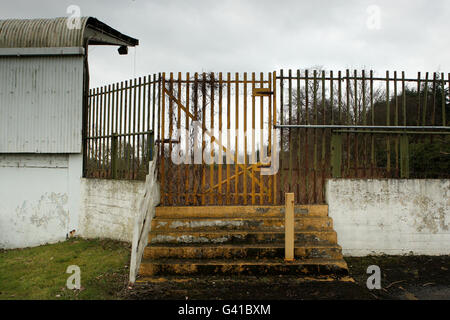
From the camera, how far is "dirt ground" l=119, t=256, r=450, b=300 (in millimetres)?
4125

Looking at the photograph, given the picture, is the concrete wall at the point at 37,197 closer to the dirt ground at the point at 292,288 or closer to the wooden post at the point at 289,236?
the dirt ground at the point at 292,288

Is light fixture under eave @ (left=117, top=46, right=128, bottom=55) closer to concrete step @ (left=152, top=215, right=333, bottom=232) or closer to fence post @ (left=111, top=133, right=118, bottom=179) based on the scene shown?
fence post @ (left=111, top=133, right=118, bottom=179)

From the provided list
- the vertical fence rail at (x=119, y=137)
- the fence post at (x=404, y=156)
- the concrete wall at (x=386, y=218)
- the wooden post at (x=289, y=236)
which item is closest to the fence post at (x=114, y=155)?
the vertical fence rail at (x=119, y=137)

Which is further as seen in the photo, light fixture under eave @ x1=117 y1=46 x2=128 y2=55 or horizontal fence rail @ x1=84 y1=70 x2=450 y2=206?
light fixture under eave @ x1=117 y1=46 x2=128 y2=55

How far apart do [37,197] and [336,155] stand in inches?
265

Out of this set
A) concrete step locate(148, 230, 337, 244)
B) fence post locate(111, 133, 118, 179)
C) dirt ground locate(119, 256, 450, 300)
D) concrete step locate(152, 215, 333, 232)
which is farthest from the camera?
fence post locate(111, 133, 118, 179)

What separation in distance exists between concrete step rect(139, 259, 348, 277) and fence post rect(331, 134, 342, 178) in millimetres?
1848

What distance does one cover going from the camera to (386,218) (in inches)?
233

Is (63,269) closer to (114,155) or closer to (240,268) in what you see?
(114,155)

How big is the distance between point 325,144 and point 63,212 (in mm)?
5978

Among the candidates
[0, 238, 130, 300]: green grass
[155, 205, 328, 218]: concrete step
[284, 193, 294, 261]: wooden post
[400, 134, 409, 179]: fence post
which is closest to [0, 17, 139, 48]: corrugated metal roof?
[0, 238, 130, 300]: green grass

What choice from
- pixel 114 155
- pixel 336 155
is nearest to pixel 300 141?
pixel 336 155

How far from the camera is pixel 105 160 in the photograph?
7.39m
